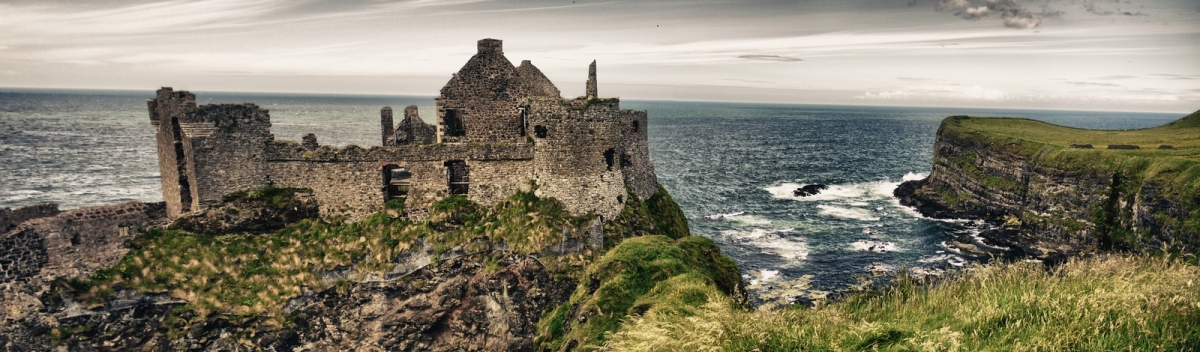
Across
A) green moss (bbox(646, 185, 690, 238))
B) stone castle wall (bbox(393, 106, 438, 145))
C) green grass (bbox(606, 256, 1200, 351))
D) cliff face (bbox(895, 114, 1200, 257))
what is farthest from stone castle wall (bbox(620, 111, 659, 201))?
cliff face (bbox(895, 114, 1200, 257))

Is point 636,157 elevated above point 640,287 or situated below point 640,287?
above

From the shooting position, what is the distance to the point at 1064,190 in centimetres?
6128

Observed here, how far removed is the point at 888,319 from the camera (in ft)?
35.4

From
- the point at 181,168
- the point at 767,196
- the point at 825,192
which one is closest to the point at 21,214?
the point at 181,168

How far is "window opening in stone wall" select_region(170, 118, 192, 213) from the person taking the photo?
25.7 m

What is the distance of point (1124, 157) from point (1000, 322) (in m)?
65.9

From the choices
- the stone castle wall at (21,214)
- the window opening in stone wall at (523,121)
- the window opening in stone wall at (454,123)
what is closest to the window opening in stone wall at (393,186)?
the window opening in stone wall at (454,123)

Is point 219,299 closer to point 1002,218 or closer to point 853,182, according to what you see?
→ point 1002,218

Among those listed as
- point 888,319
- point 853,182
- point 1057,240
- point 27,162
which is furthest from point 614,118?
point 27,162

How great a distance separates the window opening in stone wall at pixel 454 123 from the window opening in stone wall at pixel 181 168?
35.5 ft

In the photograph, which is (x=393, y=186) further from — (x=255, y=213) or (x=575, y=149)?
(x=575, y=149)

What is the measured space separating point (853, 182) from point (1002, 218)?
2443 cm

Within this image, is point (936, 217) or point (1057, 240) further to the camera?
point (936, 217)

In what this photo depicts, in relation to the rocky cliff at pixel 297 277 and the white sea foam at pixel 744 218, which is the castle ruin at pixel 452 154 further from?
the white sea foam at pixel 744 218
